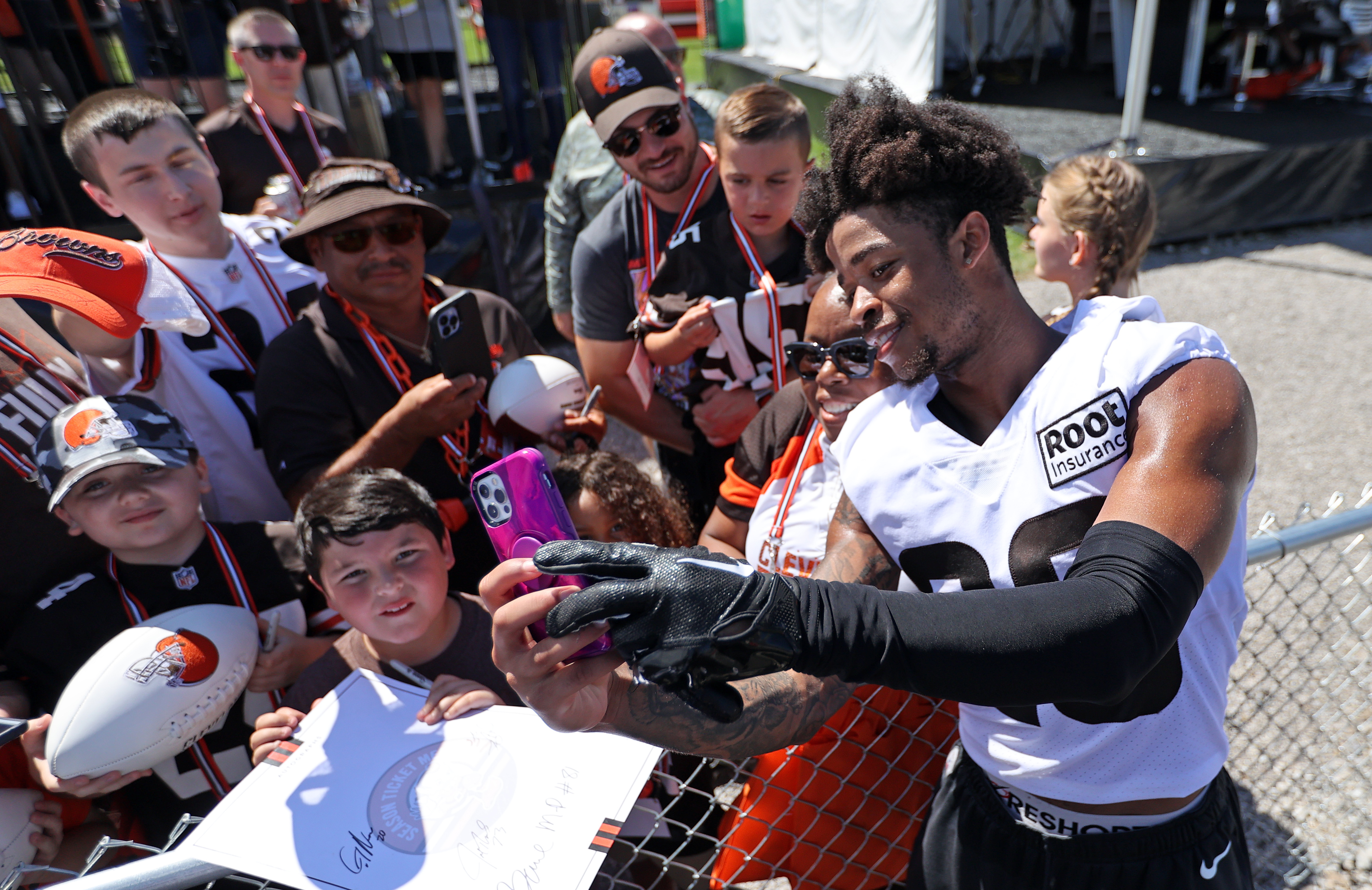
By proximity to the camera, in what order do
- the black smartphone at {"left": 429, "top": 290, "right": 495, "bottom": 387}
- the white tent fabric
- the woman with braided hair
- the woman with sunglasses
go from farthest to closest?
the white tent fabric → the woman with braided hair → the black smartphone at {"left": 429, "top": 290, "right": 495, "bottom": 387} → the woman with sunglasses

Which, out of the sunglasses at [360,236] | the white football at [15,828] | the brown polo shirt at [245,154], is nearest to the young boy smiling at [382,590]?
the white football at [15,828]

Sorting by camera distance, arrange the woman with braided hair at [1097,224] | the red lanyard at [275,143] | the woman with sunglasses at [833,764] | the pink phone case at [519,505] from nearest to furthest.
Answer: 1. the pink phone case at [519,505]
2. the woman with sunglasses at [833,764]
3. the woman with braided hair at [1097,224]
4. the red lanyard at [275,143]

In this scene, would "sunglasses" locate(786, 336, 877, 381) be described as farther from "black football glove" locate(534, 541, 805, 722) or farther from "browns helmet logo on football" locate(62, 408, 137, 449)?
"browns helmet logo on football" locate(62, 408, 137, 449)

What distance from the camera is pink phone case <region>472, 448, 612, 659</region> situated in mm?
1323

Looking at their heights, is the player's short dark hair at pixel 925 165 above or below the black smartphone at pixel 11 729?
above

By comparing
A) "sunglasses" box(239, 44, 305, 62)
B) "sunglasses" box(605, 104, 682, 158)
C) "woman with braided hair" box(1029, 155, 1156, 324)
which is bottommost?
"woman with braided hair" box(1029, 155, 1156, 324)

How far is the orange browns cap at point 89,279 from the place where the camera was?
6.90 feet

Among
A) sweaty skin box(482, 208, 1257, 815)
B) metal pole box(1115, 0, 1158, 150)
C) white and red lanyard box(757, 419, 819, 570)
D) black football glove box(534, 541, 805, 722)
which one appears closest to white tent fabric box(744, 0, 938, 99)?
metal pole box(1115, 0, 1158, 150)

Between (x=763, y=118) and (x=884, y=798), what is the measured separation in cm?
208

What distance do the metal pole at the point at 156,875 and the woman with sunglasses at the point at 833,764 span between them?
1100 mm

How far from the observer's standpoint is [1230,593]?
1.42 metres

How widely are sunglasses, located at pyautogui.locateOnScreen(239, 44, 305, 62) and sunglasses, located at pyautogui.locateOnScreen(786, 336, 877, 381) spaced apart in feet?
12.2

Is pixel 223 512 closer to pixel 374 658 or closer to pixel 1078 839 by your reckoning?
pixel 374 658
